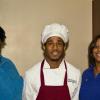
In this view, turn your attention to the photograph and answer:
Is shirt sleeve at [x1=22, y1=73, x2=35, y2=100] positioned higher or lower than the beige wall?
lower

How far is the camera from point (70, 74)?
1590 millimetres

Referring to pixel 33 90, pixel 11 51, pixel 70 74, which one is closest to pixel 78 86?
pixel 70 74

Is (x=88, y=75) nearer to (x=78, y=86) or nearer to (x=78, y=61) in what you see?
(x=78, y=86)

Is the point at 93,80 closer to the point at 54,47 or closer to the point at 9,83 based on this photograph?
the point at 54,47

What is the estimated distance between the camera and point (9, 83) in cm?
154

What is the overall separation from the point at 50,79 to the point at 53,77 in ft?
0.08

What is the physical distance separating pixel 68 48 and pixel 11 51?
1.39 feet

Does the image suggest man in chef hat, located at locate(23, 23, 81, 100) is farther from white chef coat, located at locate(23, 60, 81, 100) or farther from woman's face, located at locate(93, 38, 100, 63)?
woman's face, located at locate(93, 38, 100, 63)

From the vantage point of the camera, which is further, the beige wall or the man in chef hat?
the beige wall

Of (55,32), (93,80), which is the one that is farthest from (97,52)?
(55,32)

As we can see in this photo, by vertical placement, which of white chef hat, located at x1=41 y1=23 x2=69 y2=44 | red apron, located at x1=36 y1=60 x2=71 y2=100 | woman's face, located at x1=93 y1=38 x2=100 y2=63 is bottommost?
red apron, located at x1=36 y1=60 x2=71 y2=100

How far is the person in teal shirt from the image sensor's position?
153cm

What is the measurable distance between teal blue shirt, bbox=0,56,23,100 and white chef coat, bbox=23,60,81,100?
44 millimetres

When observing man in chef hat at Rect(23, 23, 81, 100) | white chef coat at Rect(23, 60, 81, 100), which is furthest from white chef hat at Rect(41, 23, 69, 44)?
white chef coat at Rect(23, 60, 81, 100)
